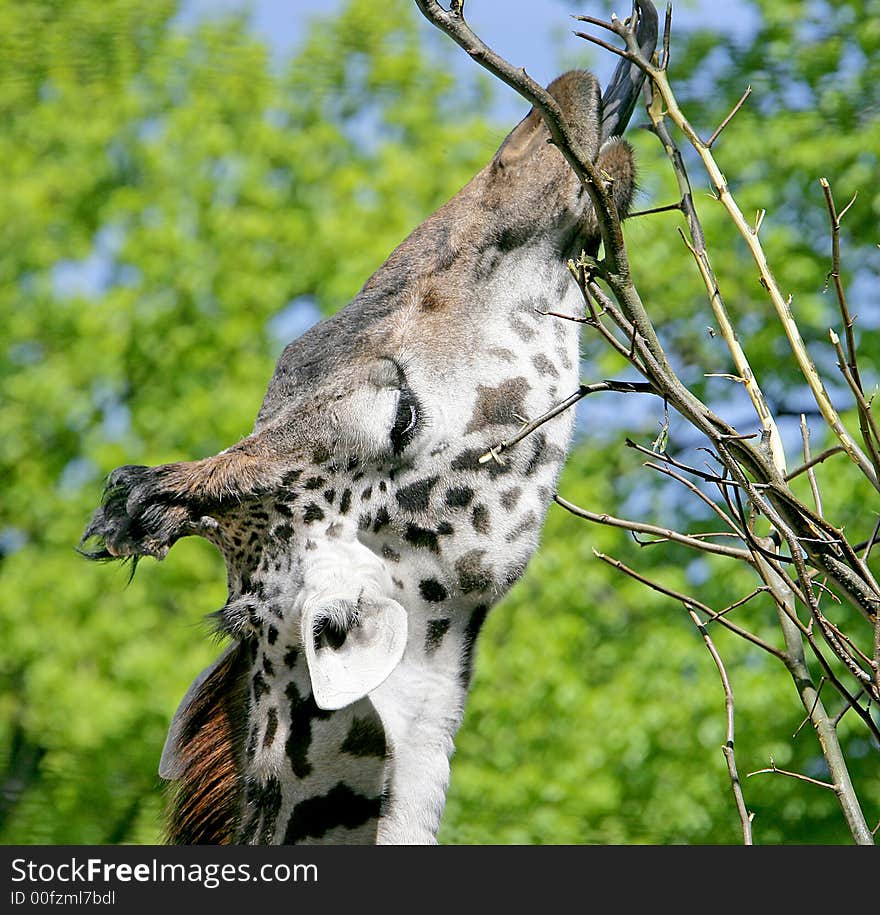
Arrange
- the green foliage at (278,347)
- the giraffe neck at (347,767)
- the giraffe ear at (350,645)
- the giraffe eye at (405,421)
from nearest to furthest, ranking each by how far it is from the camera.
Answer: the giraffe ear at (350,645), the giraffe neck at (347,767), the giraffe eye at (405,421), the green foliage at (278,347)

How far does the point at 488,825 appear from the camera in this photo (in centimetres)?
894

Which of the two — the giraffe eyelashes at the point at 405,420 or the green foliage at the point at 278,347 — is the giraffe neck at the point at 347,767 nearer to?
the giraffe eyelashes at the point at 405,420

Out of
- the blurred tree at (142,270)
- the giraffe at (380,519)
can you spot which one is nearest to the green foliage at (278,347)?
the blurred tree at (142,270)

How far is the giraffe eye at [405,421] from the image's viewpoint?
87.4 inches

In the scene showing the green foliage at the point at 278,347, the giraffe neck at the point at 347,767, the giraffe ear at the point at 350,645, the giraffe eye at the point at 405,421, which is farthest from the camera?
the green foliage at the point at 278,347

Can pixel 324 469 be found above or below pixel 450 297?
below

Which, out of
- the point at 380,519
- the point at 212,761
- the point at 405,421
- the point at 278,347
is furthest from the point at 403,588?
the point at 278,347

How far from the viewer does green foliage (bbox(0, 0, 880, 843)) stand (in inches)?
346

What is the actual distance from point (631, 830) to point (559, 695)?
3.49 ft

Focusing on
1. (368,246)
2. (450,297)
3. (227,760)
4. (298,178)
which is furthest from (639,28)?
(298,178)

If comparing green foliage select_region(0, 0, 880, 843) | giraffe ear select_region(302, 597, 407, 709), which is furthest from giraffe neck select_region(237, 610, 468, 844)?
green foliage select_region(0, 0, 880, 843)

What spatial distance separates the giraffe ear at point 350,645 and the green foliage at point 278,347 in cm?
595

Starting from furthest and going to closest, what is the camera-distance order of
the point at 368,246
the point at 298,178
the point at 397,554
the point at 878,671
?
the point at 298,178 < the point at 368,246 < the point at 397,554 < the point at 878,671

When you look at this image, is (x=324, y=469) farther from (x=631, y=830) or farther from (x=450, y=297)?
(x=631, y=830)
